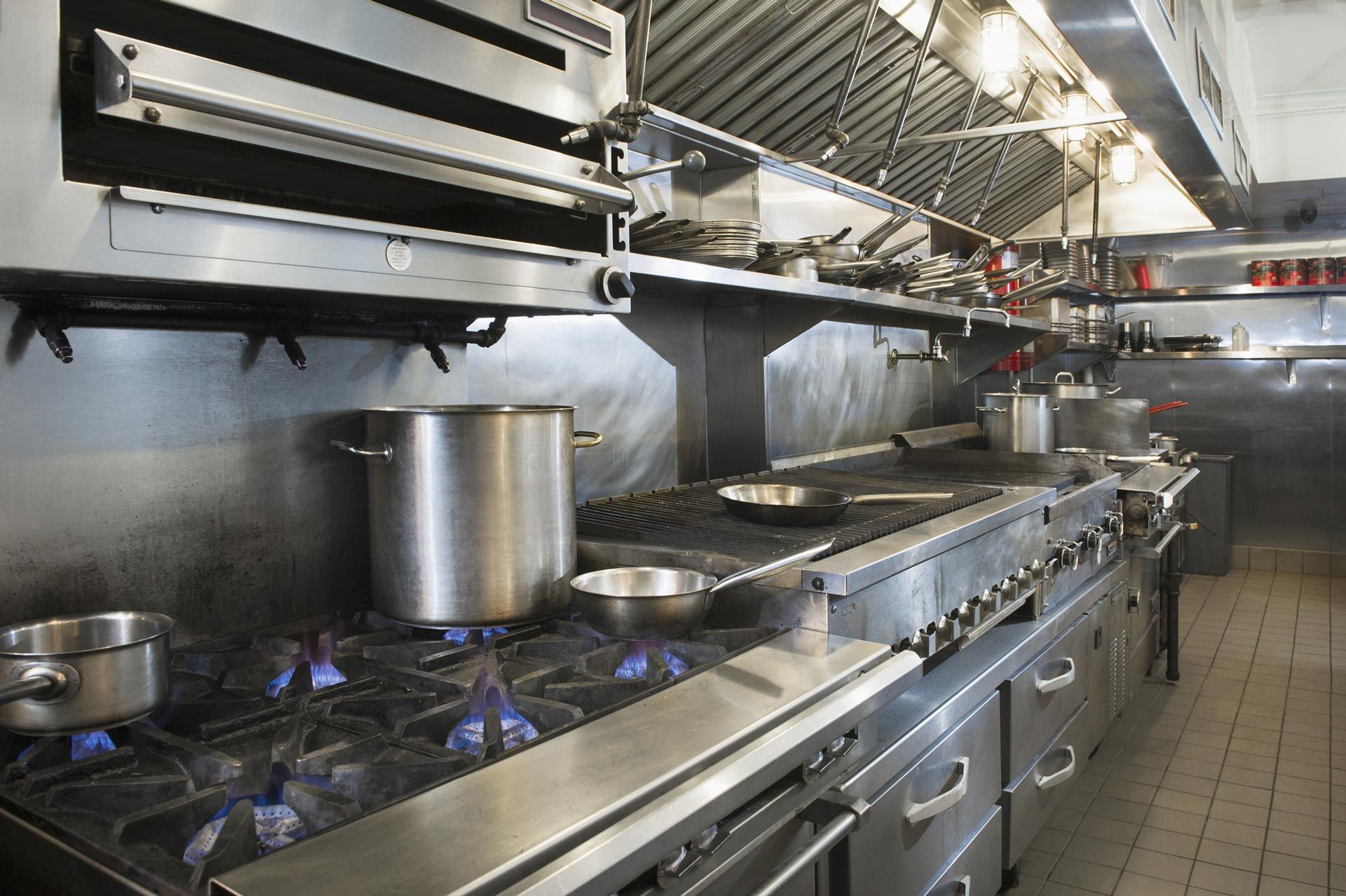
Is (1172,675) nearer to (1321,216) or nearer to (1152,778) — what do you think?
(1152,778)

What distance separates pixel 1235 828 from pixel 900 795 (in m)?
1.98

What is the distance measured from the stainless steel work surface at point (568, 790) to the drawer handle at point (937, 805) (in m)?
0.52

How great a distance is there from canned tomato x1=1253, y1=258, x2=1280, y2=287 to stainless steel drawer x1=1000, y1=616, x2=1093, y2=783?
5.34 meters

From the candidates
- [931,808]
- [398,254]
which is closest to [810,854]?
[931,808]

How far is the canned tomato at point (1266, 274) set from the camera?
6.90 m

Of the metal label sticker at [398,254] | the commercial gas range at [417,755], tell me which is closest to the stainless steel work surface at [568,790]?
the commercial gas range at [417,755]

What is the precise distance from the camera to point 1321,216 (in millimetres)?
6926

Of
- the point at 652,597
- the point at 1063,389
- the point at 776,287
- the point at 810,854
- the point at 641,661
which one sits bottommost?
the point at 810,854

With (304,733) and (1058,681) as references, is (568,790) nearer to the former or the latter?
(304,733)

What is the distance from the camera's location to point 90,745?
1.06m

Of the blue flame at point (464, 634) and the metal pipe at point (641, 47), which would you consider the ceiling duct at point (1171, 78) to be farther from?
the blue flame at point (464, 634)

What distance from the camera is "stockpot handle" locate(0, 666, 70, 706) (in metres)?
0.92

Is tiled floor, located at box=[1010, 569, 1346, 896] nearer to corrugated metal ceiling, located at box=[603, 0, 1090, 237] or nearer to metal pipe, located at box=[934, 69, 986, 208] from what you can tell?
metal pipe, located at box=[934, 69, 986, 208]

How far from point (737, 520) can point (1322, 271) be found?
674 cm
